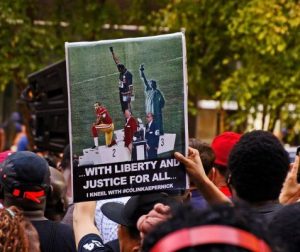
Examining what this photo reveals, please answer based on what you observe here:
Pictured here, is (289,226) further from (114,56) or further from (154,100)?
(114,56)

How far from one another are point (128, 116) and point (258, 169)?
1.92 ft

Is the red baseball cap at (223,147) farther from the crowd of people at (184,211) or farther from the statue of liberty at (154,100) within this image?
the statue of liberty at (154,100)

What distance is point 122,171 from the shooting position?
10.3ft

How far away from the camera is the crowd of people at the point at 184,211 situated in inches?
64.3

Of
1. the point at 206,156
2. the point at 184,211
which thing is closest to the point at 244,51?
the point at 206,156

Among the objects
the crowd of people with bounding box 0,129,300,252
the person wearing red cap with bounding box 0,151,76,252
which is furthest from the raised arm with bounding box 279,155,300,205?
the person wearing red cap with bounding box 0,151,76,252

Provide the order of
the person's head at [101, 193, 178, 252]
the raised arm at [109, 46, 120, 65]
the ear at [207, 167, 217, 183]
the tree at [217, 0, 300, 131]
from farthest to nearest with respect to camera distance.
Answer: the tree at [217, 0, 300, 131]
the ear at [207, 167, 217, 183]
the person's head at [101, 193, 178, 252]
the raised arm at [109, 46, 120, 65]

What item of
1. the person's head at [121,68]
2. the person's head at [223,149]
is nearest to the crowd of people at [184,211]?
the person's head at [223,149]

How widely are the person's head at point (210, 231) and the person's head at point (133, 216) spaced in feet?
4.91

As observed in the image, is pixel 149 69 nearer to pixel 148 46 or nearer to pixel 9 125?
pixel 148 46

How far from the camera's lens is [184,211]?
66.4 inches

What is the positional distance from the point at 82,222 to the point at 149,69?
0.68 meters

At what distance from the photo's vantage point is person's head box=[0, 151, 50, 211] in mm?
3852

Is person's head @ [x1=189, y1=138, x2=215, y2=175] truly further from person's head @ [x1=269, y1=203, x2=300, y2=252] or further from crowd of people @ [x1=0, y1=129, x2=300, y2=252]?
person's head @ [x1=269, y1=203, x2=300, y2=252]
